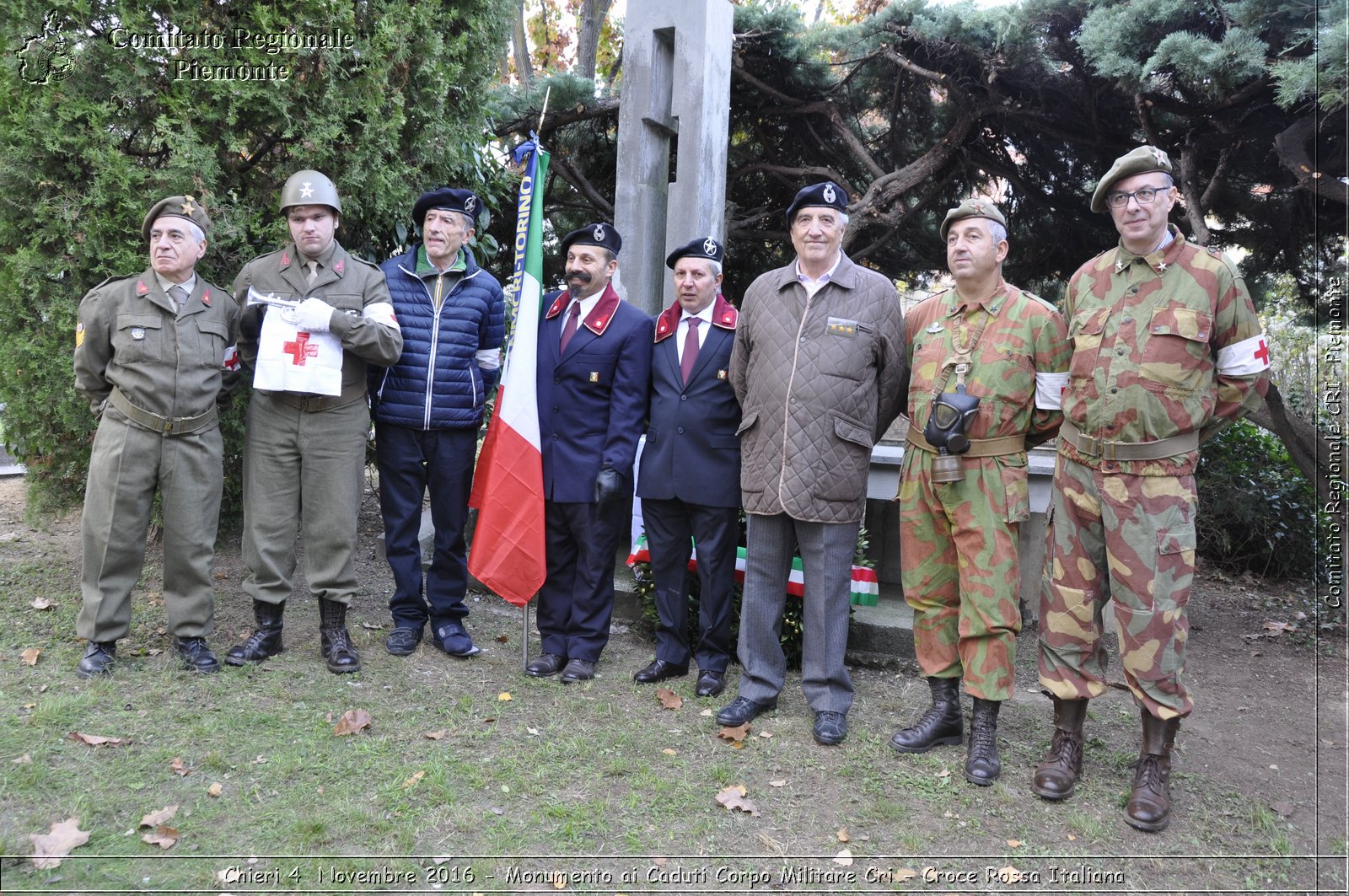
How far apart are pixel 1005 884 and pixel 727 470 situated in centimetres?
198

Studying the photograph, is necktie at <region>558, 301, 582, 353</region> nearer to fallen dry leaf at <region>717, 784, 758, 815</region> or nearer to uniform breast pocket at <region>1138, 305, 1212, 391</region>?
fallen dry leaf at <region>717, 784, 758, 815</region>

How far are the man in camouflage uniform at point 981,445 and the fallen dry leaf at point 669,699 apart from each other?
4.08 ft

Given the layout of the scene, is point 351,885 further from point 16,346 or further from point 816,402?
point 16,346

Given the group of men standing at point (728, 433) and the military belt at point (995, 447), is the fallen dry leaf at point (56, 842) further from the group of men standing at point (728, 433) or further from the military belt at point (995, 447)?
the military belt at point (995, 447)

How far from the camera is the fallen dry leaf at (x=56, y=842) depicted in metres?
2.73

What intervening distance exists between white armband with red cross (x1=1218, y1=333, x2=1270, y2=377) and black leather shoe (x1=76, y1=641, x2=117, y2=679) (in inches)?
189

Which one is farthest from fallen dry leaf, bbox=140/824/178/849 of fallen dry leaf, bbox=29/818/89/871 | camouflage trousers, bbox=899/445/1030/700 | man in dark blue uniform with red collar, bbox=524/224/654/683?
camouflage trousers, bbox=899/445/1030/700

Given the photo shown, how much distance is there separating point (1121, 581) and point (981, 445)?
70cm

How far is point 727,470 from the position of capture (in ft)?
13.8

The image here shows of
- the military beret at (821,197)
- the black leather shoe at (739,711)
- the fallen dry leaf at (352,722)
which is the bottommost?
the fallen dry leaf at (352,722)

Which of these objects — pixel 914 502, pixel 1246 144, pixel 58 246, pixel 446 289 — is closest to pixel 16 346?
pixel 58 246

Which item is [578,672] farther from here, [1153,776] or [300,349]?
[1153,776]

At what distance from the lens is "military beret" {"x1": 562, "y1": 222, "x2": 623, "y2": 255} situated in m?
4.41

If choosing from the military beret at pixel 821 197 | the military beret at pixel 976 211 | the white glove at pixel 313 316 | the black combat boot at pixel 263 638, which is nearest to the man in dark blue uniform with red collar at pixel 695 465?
the military beret at pixel 821 197
